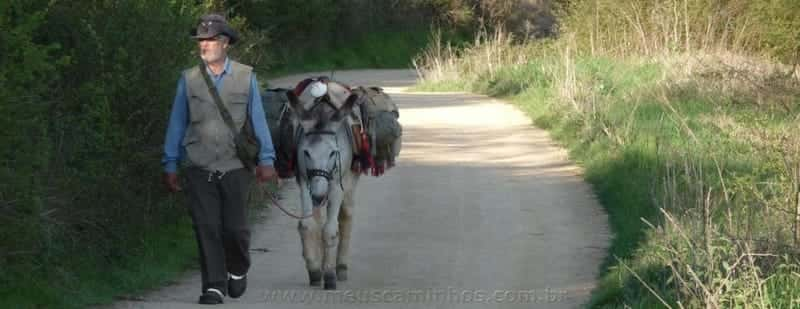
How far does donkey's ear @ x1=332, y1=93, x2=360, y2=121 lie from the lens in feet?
33.9

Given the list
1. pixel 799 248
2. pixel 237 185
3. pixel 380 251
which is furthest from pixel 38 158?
pixel 799 248

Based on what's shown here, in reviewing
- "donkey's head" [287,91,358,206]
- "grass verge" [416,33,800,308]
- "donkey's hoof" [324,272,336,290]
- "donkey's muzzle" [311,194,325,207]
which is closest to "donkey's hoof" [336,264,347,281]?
"donkey's hoof" [324,272,336,290]

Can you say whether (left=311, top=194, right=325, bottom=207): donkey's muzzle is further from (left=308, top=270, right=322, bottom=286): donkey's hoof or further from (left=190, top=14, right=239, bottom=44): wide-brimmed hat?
(left=190, top=14, right=239, bottom=44): wide-brimmed hat

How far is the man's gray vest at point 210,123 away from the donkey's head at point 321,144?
66 centimetres

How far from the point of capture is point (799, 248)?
9.07 meters

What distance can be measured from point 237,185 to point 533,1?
161 ft

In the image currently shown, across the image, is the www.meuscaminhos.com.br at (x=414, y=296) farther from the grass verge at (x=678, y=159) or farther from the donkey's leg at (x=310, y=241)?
the grass verge at (x=678, y=159)

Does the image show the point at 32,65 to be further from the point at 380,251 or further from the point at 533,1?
the point at 533,1

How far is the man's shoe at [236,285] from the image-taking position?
993 centimetres

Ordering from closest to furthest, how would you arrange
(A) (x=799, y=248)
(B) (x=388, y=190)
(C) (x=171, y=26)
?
(A) (x=799, y=248) < (C) (x=171, y=26) < (B) (x=388, y=190)

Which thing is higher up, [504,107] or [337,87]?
[337,87]

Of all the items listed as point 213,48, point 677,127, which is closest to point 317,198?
point 213,48

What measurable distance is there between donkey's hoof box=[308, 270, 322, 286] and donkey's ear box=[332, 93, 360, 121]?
1063mm

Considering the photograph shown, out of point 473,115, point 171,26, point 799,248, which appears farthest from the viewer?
point 473,115
